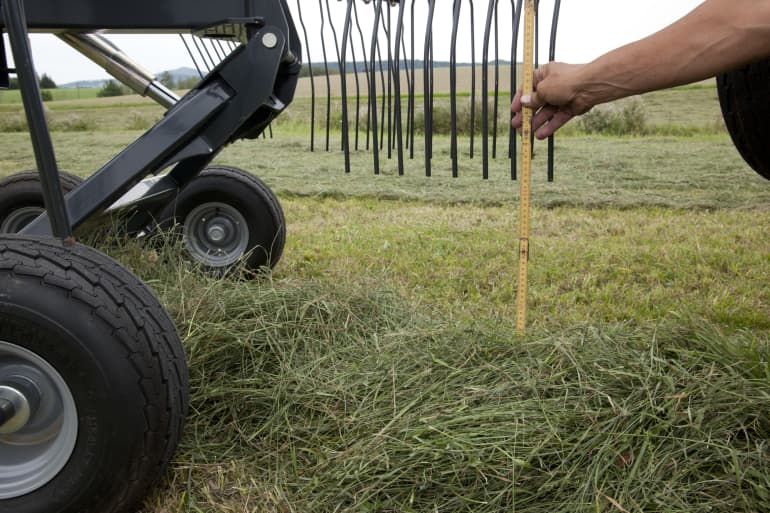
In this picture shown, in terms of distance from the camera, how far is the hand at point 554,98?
5.56ft

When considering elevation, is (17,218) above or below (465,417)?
above

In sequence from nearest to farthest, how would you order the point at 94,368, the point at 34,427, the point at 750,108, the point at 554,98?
1. the point at 94,368
2. the point at 34,427
3. the point at 554,98
4. the point at 750,108

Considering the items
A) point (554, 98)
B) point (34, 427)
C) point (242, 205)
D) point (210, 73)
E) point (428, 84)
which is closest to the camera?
point (34, 427)

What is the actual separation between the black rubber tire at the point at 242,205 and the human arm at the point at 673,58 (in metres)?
1.61

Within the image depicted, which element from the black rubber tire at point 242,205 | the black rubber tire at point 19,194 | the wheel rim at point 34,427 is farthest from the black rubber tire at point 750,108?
the black rubber tire at point 19,194

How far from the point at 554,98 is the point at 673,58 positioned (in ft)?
1.18

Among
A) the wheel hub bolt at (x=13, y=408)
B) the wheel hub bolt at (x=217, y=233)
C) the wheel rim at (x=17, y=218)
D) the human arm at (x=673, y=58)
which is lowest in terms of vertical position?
the wheel hub bolt at (x=13, y=408)

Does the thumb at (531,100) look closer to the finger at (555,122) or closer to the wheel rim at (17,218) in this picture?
the finger at (555,122)

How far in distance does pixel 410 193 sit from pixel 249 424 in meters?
3.87

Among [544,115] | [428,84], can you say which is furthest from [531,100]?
[428,84]

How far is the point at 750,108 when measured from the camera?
8.18 ft

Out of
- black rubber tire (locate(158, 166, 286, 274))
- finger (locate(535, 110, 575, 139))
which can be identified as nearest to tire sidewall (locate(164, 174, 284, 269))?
black rubber tire (locate(158, 166, 286, 274))

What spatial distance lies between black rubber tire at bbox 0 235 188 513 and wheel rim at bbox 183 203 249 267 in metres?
1.66

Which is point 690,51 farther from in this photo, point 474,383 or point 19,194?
point 19,194
